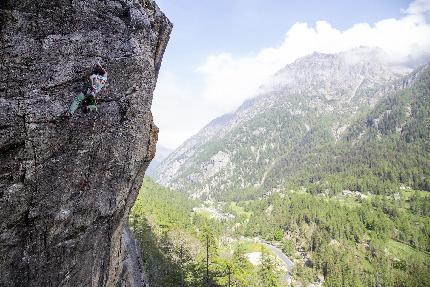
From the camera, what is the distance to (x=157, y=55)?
972 inches

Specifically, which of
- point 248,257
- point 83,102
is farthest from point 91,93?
point 248,257

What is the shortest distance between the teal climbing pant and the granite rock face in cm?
37

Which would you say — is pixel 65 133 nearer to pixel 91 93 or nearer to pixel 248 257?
pixel 91 93

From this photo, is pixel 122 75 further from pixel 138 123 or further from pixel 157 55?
pixel 157 55

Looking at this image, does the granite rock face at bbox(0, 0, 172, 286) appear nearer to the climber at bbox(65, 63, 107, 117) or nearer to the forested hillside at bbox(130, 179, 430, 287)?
the climber at bbox(65, 63, 107, 117)

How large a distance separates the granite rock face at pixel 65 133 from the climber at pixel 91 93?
1.16ft

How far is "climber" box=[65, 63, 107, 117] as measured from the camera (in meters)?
17.1

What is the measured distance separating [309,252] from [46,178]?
7397 inches

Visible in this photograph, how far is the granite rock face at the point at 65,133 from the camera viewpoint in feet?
Result: 52.1

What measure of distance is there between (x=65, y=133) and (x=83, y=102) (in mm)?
A: 1721

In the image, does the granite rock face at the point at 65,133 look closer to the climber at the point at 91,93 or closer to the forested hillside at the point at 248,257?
the climber at the point at 91,93

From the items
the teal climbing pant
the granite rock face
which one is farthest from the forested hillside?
the teal climbing pant

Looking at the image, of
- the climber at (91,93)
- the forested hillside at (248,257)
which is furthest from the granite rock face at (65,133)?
the forested hillside at (248,257)

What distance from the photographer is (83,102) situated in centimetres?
1761
